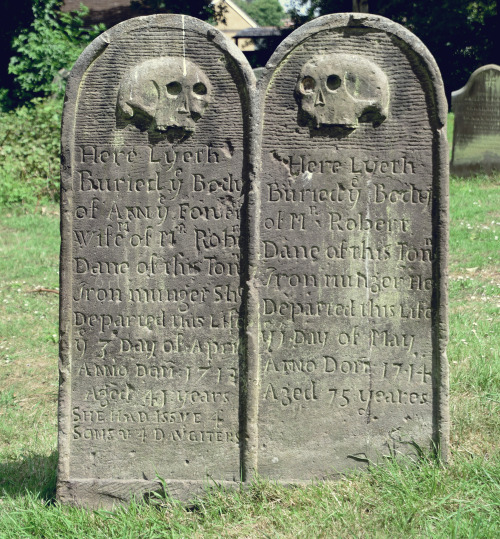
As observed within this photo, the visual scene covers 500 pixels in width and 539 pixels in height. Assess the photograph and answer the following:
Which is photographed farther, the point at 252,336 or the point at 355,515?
the point at 252,336

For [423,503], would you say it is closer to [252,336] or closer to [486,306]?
[252,336]

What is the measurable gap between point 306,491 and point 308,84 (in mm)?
1922

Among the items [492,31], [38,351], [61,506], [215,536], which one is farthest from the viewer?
[492,31]

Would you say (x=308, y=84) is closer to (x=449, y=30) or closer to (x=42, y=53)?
(x=42, y=53)

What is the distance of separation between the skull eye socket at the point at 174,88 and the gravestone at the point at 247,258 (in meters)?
0.01

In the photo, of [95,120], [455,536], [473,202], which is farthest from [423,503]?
[473,202]

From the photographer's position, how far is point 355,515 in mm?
3166

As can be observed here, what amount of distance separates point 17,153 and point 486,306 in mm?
7128

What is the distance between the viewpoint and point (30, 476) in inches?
151

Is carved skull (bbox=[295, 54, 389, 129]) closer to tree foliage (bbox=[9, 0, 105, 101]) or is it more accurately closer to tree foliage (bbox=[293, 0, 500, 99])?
tree foliage (bbox=[9, 0, 105, 101])

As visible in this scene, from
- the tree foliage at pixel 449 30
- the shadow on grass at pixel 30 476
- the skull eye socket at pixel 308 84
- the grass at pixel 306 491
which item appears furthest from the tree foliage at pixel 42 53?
the skull eye socket at pixel 308 84

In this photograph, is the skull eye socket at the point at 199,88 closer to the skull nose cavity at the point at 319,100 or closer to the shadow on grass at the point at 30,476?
the skull nose cavity at the point at 319,100

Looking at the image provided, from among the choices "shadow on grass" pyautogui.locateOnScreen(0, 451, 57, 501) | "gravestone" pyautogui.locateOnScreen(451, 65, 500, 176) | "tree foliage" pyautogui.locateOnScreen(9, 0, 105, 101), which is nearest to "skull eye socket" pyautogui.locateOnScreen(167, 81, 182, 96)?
"shadow on grass" pyautogui.locateOnScreen(0, 451, 57, 501)

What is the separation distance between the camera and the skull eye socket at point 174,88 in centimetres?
350
